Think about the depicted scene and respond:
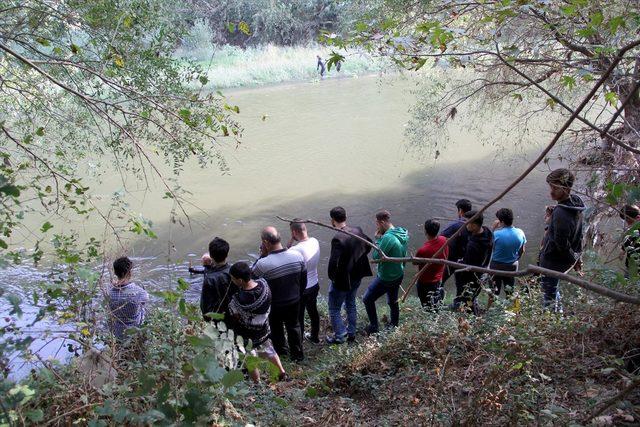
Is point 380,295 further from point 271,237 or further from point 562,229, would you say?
point 562,229

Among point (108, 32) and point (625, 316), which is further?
point (108, 32)

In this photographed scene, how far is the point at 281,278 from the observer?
16.6 feet

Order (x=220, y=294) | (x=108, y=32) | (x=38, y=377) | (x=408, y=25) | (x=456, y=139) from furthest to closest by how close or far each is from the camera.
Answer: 1. (x=456, y=139)
2. (x=408, y=25)
3. (x=108, y=32)
4. (x=220, y=294)
5. (x=38, y=377)

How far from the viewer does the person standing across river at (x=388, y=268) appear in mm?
5277

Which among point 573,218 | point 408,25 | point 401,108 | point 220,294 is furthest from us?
point 401,108

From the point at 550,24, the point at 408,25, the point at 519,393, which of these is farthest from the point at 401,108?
the point at 519,393

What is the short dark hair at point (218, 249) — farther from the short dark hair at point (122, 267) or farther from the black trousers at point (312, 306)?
the black trousers at point (312, 306)

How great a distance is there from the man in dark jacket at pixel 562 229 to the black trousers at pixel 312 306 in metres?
2.28

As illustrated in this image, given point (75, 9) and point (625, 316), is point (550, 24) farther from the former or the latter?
point (75, 9)

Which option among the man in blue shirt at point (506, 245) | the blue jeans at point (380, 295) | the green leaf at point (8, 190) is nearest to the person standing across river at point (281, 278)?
the blue jeans at point (380, 295)

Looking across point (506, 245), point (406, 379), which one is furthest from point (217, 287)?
point (506, 245)

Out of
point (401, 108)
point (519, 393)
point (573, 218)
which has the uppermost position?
point (401, 108)

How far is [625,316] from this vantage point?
3.87 metres

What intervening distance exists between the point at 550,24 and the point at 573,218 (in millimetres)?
2097
